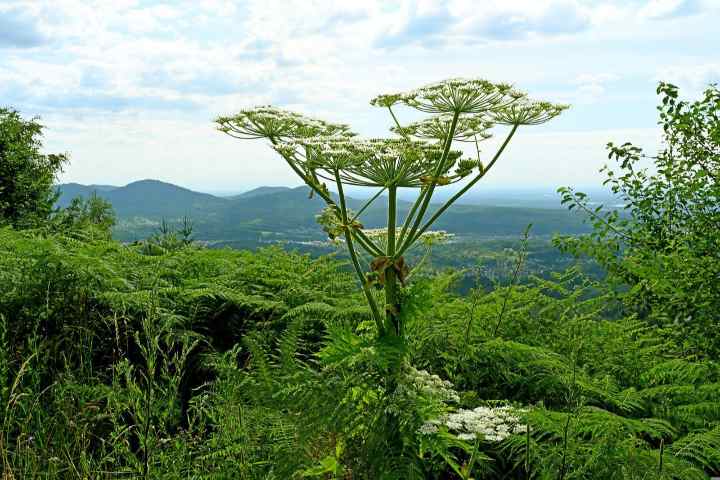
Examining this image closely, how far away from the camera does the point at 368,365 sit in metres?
2.98

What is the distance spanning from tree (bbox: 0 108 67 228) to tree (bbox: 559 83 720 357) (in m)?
17.8

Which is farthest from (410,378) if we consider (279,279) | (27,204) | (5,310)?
(27,204)

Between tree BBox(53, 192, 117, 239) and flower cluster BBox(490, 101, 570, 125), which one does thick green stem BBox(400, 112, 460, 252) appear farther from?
tree BBox(53, 192, 117, 239)

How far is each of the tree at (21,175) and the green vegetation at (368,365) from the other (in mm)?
16329

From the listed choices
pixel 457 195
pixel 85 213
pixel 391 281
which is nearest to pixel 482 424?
pixel 391 281

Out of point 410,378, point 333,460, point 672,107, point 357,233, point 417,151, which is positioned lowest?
point 333,460

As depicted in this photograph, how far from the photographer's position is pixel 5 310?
4.75m

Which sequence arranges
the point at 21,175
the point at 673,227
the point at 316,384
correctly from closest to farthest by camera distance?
the point at 316,384
the point at 673,227
the point at 21,175

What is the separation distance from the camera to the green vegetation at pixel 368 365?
2.67 metres

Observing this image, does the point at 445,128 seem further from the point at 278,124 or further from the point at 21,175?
the point at 21,175

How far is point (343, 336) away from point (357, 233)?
1.61 ft

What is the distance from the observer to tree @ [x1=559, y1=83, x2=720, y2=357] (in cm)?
498

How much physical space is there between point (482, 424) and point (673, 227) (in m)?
5.52

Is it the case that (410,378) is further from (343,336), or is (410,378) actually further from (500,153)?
(500,153)
